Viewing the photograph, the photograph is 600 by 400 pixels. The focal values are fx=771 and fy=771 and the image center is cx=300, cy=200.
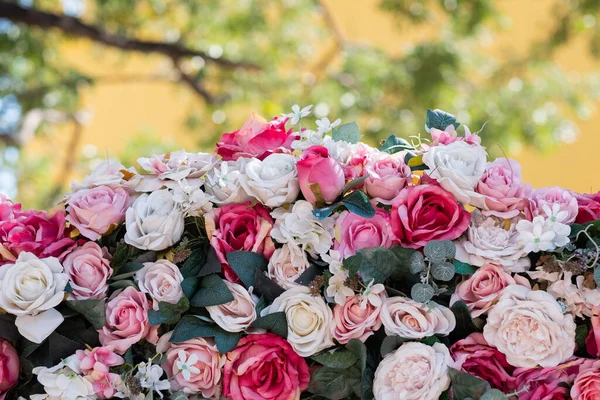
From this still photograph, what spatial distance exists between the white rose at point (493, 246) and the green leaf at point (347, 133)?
182mm

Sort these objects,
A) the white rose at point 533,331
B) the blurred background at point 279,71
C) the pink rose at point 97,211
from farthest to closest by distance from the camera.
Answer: the blurred background at point 279,71 → the pink rose at point 97,211 → the white rose at point 533,331

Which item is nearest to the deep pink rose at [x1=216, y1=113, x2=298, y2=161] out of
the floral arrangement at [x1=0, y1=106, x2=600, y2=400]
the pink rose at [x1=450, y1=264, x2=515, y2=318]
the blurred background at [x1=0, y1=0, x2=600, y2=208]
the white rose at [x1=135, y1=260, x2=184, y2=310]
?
the floral arrangement at [x1=0, y1=106, x2=600, y2=400]

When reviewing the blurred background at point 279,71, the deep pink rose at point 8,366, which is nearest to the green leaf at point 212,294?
→ the deep pink rose at point 8,366

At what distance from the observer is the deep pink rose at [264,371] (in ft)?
2.61

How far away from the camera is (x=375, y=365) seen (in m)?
0.79

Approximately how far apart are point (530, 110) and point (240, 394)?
390 cm

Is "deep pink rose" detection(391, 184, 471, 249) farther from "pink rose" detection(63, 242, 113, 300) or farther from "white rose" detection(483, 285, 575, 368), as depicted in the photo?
"pink rose" detection(63, 242, 113, 300)

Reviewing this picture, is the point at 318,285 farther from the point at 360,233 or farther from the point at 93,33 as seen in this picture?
the point at 93,33

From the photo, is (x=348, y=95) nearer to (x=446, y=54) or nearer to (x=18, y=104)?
(x=446, y=54)

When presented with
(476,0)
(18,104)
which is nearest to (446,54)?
(476,0)

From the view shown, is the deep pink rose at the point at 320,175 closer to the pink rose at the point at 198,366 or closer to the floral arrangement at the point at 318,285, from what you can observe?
the floral arrangement at the point at 318,285

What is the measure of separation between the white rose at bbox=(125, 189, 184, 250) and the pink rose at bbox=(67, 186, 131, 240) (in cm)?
2

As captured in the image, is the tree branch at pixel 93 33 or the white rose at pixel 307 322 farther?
the tree branch at pixel 93 33

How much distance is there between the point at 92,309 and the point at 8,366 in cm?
11
